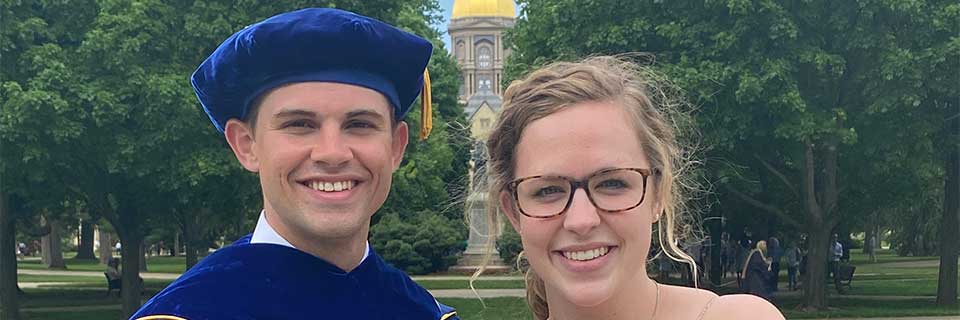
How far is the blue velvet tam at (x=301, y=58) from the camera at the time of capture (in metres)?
2.86

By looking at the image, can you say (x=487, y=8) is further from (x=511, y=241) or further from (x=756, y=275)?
(x=511, y=241)

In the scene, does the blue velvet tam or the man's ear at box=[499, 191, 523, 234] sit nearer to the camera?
the man's ear at box=[499, 191, 523, 234]

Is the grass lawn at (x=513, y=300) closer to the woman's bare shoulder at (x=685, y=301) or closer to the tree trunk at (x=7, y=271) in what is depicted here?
the tree trunk at (x=7, y=271)

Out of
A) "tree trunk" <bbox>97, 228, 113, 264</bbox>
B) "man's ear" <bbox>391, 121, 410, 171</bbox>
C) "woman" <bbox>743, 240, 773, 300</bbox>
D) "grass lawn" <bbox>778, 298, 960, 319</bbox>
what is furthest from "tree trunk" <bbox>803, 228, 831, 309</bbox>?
"tree trunk" <bbox>97, 228, 113, 264</bbox>

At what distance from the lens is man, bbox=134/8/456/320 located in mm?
2832

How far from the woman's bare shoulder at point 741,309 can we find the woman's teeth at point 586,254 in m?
0.28

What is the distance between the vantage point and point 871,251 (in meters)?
41.0

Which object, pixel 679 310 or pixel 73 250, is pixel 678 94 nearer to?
pixel 679 310

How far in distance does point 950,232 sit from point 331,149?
18105 millimetres

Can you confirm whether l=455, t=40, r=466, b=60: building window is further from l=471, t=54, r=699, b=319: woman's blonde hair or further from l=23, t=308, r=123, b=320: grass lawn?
l=471, t=54, r=699, b=319: woman's blonde hair

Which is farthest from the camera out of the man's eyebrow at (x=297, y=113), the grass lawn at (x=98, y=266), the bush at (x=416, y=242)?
the grass lawn at (x=98, y=266)

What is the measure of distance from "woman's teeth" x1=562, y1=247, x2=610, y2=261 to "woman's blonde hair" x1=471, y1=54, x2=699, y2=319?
231mm

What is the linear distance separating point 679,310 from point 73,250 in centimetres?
7432

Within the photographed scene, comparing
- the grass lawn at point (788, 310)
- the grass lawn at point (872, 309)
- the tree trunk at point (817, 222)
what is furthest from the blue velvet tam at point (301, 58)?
the tree trunk at point (817, 222)
